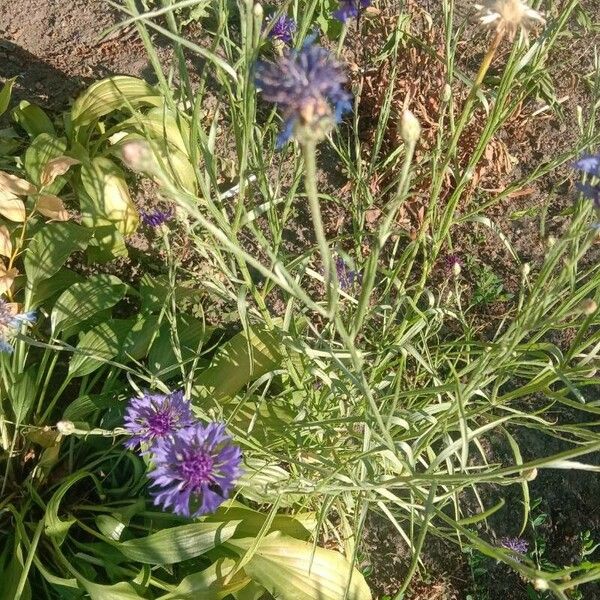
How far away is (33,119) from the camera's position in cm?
155

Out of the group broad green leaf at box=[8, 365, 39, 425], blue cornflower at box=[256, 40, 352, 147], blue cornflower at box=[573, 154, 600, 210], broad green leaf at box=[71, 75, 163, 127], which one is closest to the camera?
blue cornflower at box=[256, 40, 352, 147]

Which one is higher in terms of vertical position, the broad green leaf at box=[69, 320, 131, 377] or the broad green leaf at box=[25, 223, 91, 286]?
the broad green leaf at box=[25, 223, 91, 286]

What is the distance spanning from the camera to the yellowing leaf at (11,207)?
1282 millimetres

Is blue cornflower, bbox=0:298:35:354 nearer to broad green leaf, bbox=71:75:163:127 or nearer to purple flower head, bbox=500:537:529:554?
broad green leaf, bbox=71:75:163:127

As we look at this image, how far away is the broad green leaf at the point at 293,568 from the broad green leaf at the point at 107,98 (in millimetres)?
971

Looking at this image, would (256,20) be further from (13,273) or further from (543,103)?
(543,103)

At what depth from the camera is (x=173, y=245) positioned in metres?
1.54

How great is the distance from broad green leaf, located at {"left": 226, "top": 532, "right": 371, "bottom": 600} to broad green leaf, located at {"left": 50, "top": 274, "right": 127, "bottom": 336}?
549 mm

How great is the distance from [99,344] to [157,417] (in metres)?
0.42

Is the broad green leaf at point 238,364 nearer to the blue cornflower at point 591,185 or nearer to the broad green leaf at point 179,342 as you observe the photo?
the broad green leaf at point 179,342

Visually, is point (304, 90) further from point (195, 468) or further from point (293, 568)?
point (293, 568)

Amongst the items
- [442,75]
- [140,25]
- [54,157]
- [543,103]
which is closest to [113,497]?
[54,157]

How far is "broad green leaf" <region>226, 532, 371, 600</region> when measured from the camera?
112 cm

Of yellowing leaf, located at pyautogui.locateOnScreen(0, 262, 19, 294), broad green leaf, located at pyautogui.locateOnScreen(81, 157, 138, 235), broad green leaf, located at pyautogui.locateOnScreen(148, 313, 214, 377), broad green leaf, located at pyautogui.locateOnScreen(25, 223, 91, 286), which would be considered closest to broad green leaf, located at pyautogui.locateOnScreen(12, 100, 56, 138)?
broad green leaf, located at pyautogui.locateOnScreen(81, 157, 138, 235)
